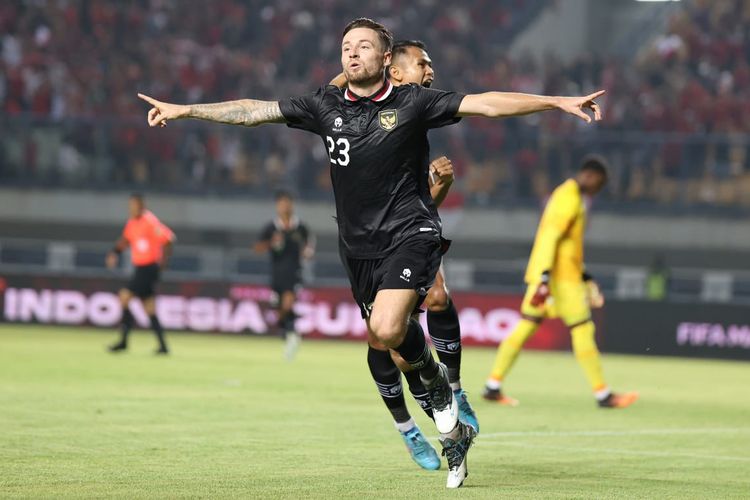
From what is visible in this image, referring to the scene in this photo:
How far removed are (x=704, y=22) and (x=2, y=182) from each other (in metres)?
15.4

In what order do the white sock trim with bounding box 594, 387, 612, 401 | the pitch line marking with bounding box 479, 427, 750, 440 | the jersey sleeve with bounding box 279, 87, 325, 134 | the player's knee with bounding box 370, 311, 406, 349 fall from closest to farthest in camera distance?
the player's knee with bounding box 370, 311, 406, 349 → the jersey sleeve with bounding box 279, 87, 325, 134 → the pitch line marking with bounding box 479, 427, 750, 440 → the white sock trim with bounding box 594, 387, 612, 401

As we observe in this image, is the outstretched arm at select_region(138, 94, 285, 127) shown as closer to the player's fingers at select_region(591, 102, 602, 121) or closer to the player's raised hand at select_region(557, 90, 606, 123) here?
the player's raised hand at select_region(557, 90, 606, 123)

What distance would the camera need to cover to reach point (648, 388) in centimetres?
1712

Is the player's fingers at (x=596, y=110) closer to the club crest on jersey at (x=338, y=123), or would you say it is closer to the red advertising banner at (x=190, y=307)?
the club crest on jersey at (x=338, y=123)

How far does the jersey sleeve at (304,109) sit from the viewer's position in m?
8.07

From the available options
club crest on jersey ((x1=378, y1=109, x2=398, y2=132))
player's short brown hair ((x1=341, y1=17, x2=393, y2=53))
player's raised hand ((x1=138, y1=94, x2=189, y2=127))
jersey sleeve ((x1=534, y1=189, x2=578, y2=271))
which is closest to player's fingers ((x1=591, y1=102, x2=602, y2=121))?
club crest on jersey ((x1=378, y1=109, x2=398, y2=132))

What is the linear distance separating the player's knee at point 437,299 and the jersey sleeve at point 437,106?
6.90 ft

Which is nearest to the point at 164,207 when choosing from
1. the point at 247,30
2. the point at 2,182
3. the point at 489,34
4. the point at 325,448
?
the point at 2,182

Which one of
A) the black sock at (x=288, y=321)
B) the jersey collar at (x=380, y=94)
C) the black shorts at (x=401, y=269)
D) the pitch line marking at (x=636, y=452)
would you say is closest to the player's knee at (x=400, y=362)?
the black shorts at (x=401, y=269)

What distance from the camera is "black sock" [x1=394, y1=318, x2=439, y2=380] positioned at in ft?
25.9

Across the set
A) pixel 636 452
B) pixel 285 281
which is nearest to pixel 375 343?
pixel 636 452

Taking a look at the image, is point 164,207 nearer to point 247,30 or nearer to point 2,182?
point 2,182

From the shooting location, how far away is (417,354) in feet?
26.0

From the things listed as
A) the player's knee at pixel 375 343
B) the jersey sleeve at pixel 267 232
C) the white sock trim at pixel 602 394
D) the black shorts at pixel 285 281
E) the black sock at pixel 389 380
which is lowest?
the black shorts at pixel 285 281
